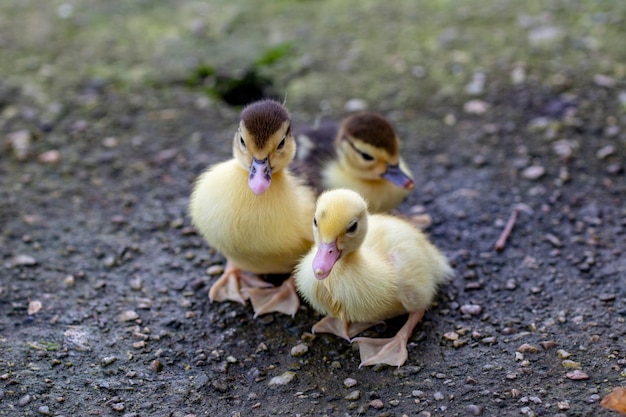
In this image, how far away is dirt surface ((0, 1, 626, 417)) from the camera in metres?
2.99

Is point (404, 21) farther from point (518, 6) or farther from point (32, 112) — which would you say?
point (32, 112)

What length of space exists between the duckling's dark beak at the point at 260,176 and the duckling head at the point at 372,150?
0.74m

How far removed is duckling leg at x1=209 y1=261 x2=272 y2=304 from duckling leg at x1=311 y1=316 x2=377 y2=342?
1.41ft

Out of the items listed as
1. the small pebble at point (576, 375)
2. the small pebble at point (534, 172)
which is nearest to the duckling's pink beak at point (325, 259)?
the small pebble at point (576, 375)

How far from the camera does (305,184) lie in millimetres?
3570

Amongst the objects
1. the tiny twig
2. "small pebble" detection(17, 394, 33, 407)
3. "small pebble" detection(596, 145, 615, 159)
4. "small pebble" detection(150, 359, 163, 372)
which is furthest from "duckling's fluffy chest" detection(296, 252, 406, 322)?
"small pebble" detection(596, 145, 615, 159)

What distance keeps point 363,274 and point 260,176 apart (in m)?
0.61

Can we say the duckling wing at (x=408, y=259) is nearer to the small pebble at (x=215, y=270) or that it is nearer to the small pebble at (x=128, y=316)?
the small pebble at (x=215, y=270)

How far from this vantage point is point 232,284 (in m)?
3.60

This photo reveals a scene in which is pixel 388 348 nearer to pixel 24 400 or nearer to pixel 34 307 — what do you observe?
pixel 24 400

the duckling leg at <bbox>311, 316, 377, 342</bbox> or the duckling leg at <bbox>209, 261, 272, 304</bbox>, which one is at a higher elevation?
the duckling leg at <bbox>311, 316, 377, 342</bbox>

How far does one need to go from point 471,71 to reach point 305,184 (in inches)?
91.0

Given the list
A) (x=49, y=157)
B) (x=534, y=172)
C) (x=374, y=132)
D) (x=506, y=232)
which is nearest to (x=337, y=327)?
(x=374, y=132)

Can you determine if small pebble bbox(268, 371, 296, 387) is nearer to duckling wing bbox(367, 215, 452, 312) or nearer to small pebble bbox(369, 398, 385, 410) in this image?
small pebble bbox(369, 398, 385, 410)
